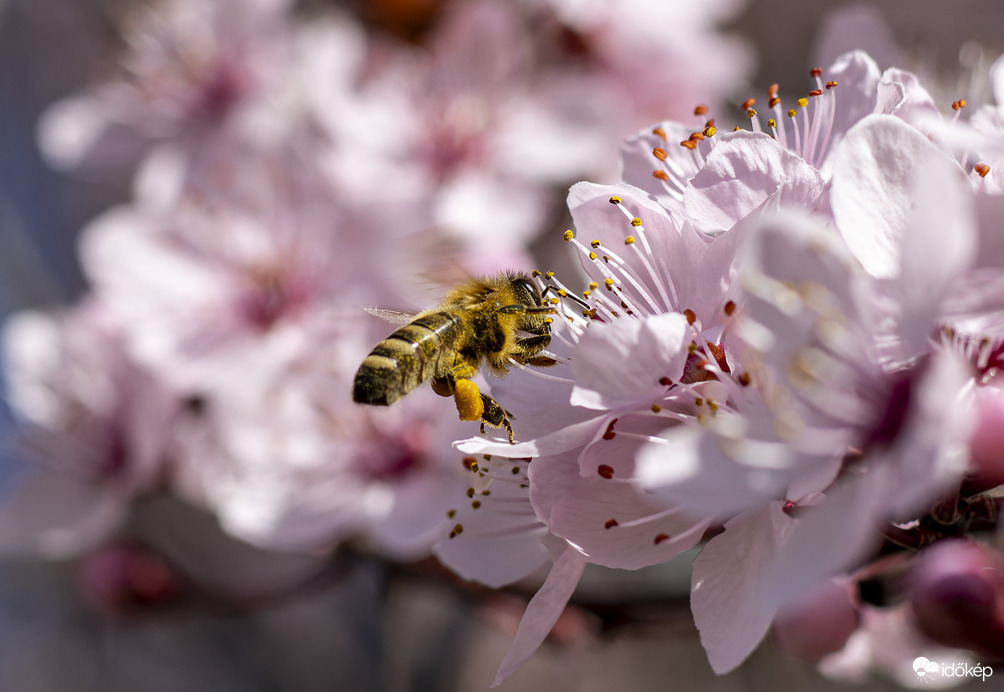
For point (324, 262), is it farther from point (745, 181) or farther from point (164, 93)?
point (745, 181)

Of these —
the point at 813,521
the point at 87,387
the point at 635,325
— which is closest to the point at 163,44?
the point at 87,387

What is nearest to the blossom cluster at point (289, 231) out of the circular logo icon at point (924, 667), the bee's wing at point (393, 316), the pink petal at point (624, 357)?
the bee's wing at point (393, 316)

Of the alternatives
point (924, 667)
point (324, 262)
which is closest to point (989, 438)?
point (924, 667)

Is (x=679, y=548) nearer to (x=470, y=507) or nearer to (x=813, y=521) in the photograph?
(x=813, y=521)

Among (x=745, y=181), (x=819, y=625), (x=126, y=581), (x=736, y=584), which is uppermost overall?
(x=745, y=181)

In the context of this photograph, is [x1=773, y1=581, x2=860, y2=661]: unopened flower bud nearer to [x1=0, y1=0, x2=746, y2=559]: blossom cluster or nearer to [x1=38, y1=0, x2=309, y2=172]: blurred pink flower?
[x1=0, y1=0, x2=746, y2=559]: blossom cluster
